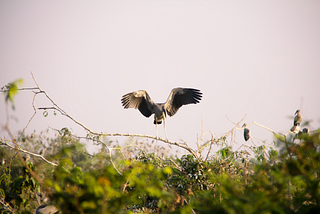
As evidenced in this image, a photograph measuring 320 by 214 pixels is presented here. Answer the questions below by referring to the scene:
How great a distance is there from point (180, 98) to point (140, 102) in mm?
1257

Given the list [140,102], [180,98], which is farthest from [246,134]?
[140,102]

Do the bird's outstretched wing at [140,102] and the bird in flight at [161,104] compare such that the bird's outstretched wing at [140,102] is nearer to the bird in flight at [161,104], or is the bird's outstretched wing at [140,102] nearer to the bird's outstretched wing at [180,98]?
the bird in flight at [161,104]

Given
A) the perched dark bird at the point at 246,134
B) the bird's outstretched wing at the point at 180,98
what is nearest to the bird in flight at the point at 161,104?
the bird's outstretched wing at the point at 180,98

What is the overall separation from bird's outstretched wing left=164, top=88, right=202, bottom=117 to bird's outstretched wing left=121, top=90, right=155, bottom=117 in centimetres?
53

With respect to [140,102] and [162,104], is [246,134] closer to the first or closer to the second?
[162,104]

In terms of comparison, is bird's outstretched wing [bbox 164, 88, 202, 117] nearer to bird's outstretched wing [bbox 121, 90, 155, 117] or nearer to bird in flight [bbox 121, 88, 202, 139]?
bird in flight [bbox 121, 88, 202, 139]

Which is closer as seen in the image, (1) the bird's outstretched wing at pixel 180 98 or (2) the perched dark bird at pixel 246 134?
(2) the perched dark bird at pixel 246 134

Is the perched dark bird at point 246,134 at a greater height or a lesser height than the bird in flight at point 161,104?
lesser

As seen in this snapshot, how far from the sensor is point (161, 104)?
23.0ft

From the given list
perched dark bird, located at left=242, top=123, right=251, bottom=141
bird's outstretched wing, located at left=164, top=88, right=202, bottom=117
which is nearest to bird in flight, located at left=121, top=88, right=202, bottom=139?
bird's outstretched wing, located at left=164, top=88, right=202, bottom=117

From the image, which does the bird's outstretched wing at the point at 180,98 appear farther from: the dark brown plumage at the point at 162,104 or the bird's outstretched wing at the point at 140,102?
the bird's outstretched wing at the point at 140,102

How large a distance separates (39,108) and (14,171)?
12993 mm

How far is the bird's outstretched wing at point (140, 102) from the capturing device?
6.83 m

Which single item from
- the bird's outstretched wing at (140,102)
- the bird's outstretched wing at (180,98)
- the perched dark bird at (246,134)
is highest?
the bird's outstretched wing at (180,98)
